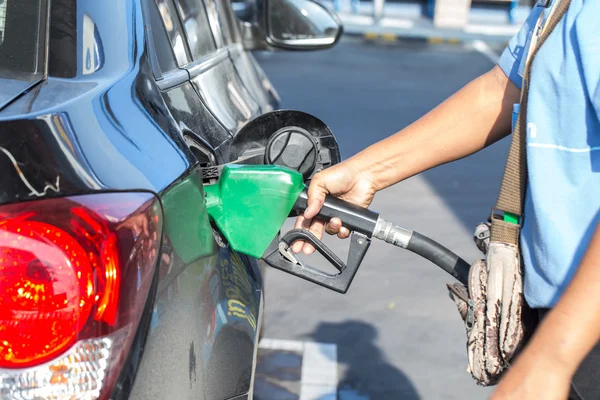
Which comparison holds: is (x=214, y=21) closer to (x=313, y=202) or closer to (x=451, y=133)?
(x=451, y=133)

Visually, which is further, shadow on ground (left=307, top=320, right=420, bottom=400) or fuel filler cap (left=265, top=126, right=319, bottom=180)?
shadow on ground (left=307, top=320, right=420, bottom=400)

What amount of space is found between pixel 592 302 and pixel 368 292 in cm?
348

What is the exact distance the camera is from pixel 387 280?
16.4 feet

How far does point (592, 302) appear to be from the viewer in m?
1.33

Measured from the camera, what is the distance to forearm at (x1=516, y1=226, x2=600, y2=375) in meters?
1.33

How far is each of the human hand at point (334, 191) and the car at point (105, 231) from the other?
0.18 meters

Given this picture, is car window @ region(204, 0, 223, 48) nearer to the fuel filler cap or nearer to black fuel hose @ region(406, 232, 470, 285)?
the fuel filler cap

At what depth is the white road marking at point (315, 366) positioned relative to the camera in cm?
355

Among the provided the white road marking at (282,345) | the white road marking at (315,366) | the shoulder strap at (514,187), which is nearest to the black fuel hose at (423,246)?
the shoulder strap at (514,187)

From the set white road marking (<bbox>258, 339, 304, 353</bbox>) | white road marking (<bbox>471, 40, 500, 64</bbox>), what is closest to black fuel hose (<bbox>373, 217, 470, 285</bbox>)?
white road marking (<bbox>258, 339, 304, 353</bbox>)

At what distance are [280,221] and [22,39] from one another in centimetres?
66

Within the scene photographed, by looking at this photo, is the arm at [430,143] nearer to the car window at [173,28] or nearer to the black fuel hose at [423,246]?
the black fuel hose at [423,246]

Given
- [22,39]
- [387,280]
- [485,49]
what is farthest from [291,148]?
[485,49]

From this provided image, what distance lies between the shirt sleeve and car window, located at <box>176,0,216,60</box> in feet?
3.33
